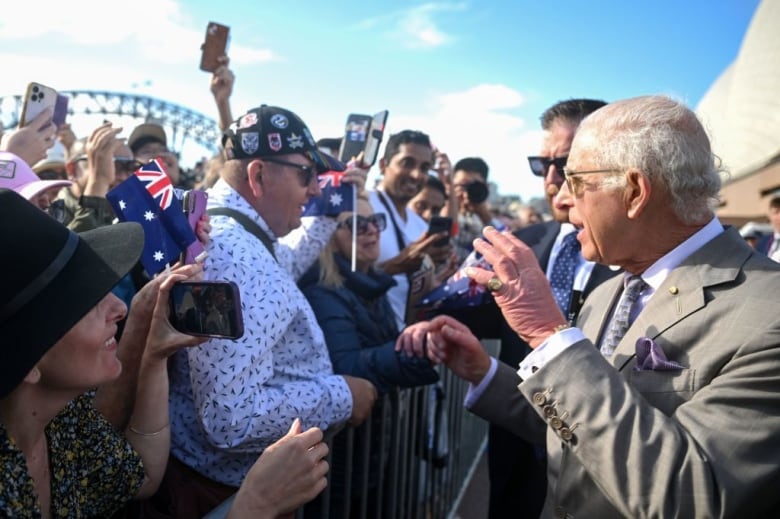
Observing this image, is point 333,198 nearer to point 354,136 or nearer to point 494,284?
point 354,136

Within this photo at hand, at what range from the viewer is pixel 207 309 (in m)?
1.64

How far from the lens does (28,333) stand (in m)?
1.21

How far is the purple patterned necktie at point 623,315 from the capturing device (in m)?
1.95

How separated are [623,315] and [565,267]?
111 cm

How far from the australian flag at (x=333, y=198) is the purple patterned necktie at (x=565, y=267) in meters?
1.24

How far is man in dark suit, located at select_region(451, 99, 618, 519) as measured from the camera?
9.33ft

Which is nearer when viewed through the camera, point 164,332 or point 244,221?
point 164,332

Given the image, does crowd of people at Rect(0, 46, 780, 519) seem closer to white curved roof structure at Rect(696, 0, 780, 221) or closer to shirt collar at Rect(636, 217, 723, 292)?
shirt collar at Rect(636, 217, 723, 292)

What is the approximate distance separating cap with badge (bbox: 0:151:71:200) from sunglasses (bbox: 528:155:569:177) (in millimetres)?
2464

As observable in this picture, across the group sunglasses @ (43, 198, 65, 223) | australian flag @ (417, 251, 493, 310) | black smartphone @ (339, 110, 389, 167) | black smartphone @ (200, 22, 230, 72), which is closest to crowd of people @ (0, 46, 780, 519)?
sunglasses @ (43, 198, 65, 223)

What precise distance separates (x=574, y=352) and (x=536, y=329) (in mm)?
180

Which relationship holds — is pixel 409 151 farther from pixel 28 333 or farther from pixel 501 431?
pixel 28 333

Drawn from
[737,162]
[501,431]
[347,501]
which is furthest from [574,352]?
[737,162]

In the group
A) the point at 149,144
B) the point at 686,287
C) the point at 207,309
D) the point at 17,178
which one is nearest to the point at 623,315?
the point at 686,287
